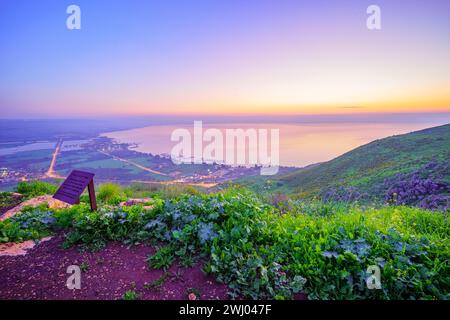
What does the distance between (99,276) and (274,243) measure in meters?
2.67

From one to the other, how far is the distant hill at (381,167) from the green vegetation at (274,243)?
621 cm

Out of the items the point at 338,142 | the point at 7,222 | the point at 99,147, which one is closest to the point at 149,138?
the point at 99,147

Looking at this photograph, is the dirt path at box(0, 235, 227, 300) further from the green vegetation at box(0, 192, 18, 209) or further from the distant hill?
the distant hill

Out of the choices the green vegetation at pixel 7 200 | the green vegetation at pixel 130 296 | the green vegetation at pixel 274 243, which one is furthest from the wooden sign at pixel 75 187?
the green vegetation at pixel 7 200

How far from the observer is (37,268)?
12.0 feet

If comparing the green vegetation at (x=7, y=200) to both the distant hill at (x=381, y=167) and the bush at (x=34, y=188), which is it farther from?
the distant hill at (x=381, y=167)

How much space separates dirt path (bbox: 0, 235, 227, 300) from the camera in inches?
121

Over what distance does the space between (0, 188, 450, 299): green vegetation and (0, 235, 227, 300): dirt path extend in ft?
0.56

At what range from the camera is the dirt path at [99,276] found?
10.1 feet

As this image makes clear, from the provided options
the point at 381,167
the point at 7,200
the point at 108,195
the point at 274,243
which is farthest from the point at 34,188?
the point at 381,167

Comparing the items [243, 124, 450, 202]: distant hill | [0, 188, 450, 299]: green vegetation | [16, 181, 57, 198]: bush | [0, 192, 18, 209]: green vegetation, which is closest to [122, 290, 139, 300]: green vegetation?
[0, 188, 450, 299]: green vegetation

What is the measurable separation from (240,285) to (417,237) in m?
2.93

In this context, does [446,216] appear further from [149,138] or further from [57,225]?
[149,138]

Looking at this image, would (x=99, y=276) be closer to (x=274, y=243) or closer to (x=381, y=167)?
(x=274, y=243)
